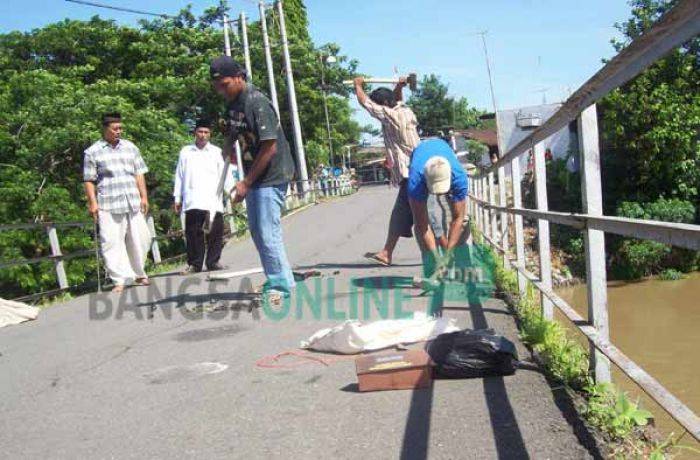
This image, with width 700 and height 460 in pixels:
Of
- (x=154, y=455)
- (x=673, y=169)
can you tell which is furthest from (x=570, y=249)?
(x=154, y=455)

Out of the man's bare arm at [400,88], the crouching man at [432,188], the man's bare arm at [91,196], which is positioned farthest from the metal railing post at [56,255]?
the crouching man at [432,188]

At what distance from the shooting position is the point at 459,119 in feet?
330

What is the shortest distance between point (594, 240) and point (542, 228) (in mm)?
1252

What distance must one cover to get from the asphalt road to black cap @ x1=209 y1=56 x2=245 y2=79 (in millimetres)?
1949

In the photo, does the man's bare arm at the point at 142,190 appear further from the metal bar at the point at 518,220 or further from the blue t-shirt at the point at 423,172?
the metal bar at the point at 518,220

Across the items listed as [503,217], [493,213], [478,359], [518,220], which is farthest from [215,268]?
[478,359]

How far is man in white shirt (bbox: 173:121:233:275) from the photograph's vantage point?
29.7ft

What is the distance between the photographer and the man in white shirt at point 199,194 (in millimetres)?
9062

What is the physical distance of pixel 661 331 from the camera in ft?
32.7

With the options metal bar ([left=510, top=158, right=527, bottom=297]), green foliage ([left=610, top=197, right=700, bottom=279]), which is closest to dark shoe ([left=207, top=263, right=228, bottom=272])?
metal bar ([left=510, top=158, right=527, bottom=297])

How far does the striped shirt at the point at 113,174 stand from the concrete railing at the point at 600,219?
479 centimetres

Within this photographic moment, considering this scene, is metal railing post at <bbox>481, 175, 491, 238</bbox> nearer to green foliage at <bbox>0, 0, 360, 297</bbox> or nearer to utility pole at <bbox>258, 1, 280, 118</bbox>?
green foliage at <bbox>0, 0, 360, 297</bbox>

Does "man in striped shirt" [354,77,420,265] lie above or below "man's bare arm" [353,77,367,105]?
below

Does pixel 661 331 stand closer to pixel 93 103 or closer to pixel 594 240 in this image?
pixel 594 240
